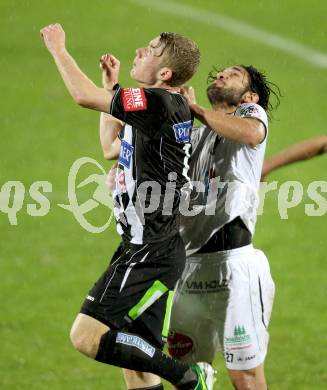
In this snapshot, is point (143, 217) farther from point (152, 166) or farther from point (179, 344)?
point (179, 344)

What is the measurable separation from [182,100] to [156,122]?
22 cm

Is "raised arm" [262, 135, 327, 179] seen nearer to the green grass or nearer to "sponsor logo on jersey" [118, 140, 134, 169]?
"sponsor logo on jersey" [118, 140, 134, 169]

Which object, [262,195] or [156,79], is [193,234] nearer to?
[156,79]

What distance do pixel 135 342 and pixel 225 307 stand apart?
0.81 meters

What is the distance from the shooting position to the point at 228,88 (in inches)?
252

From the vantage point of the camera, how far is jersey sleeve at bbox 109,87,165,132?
224 inches

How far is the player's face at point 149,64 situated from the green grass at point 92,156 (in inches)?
99.3

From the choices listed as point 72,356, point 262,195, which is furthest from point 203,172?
point 262,195

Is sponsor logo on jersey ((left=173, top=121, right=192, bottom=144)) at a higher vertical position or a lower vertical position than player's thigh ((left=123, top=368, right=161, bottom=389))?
higher

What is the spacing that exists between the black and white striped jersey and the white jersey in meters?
0.40

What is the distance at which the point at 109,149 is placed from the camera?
6.43 m

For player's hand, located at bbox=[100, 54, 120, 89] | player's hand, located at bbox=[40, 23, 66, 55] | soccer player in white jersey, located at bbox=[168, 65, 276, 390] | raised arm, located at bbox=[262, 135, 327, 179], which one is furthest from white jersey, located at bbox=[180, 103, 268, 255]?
player's hand, located at bbox=[40, 23, 66, 55]

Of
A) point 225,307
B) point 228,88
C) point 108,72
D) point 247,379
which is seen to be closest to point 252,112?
point 228,88

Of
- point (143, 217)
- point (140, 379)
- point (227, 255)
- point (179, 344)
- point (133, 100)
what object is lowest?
point (140, 379)
